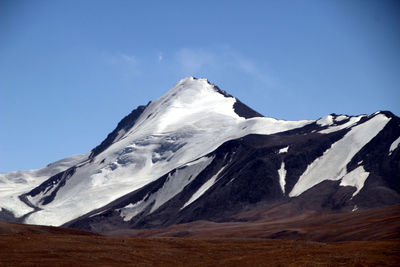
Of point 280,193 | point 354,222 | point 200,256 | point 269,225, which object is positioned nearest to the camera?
point 200,256

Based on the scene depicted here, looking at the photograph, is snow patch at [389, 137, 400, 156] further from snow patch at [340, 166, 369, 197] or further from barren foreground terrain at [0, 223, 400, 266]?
barren foreground terrain at [0, 223, 400, 266]

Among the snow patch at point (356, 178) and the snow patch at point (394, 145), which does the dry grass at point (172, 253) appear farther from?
the snow patch at point (394, 145)

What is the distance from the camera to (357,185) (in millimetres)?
179125

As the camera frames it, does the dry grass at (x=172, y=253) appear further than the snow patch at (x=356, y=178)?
No

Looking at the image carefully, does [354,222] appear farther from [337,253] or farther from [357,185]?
[337,253]

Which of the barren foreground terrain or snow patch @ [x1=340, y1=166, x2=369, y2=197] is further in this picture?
snow patch @ [x1=340, y1=166, x2=369, y2=197]

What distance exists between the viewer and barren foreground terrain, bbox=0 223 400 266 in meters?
59.5

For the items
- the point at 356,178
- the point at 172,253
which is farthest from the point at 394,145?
the point at 172,253

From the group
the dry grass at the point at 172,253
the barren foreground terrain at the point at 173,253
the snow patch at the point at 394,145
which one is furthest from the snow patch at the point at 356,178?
the dry grass at the point at 172,253

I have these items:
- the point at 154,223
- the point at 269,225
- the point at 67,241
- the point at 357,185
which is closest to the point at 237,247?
the point at 67,241

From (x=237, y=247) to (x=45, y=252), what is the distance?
22.8 metres

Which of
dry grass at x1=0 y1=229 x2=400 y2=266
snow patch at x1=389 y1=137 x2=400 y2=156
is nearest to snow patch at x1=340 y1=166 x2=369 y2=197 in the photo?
snow patch at x1=389 y1=137 x2=400 y2=156

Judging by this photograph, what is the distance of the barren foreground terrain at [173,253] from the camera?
59500 millimetres

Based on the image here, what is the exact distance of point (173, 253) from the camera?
2805 inches
